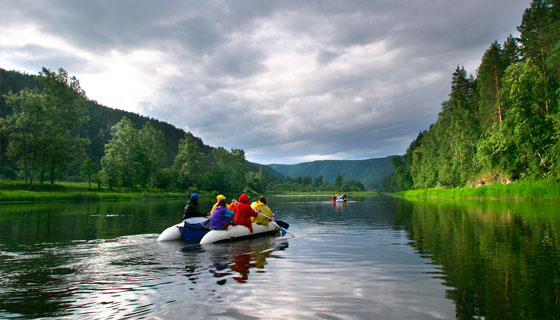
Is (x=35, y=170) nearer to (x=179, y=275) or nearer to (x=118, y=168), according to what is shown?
(x=118, y=168)

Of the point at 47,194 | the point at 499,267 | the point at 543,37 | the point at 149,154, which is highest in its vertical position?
the point at 543,37

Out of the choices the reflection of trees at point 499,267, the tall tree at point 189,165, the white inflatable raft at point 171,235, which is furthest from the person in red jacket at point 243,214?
the tall tree at point 189,165

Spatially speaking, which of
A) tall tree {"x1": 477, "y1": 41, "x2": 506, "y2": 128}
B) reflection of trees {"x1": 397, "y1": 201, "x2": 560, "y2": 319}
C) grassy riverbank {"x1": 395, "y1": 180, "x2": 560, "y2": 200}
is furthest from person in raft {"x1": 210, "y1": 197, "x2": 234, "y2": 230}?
tall tree {"x1": 477, "y1": 41, "x2": 506, "y2": 128}

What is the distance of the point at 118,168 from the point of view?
6744 cm

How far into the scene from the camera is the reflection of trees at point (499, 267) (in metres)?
6.07

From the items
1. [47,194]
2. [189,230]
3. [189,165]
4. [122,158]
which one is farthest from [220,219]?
[189,165]

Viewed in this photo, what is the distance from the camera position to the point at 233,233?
586 inches

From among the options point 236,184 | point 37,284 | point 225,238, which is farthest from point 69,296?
point 236,184

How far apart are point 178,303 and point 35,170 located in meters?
57.6

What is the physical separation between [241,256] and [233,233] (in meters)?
3.29

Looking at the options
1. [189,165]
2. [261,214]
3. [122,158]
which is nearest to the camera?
[261,214]

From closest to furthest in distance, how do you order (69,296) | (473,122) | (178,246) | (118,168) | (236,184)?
(69,296)
(178,246)
(473,122)
(118,168)
(236,184)

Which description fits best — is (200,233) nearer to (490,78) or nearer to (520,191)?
(520,191)

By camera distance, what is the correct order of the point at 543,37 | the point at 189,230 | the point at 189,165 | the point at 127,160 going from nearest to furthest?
the point at 189,230
the point at 543,37
the point at 127,160
the point at 189,165
